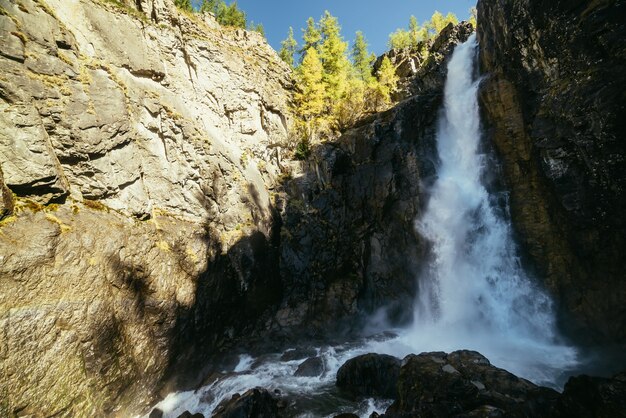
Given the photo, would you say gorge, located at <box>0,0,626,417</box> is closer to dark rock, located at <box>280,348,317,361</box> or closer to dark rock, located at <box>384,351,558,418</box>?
dark rock, located at <box>384,351,558,418</box>

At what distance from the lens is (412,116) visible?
23.2 metres

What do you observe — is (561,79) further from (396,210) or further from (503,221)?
(396,210)

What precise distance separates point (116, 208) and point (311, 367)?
11.7 metres

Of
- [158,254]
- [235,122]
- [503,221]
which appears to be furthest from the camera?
[235,122]

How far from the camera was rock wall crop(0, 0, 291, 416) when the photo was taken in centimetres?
1056

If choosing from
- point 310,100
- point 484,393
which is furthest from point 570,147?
point 310,100

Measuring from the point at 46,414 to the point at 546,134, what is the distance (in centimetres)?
2162

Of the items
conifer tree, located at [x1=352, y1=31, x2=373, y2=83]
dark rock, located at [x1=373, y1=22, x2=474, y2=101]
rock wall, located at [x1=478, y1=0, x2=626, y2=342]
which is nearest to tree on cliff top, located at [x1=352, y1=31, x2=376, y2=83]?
conifer tree, located at [x1=352, y1=31, x2=373, y2=83]

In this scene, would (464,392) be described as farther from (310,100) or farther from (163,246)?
(310,100)

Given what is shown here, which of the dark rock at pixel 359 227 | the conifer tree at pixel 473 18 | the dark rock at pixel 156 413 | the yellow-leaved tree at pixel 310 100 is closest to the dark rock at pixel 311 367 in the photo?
the dark rock at pixel 359 227

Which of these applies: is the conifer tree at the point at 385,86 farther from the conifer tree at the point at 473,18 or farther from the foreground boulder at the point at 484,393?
the foreground boulder at the point at 484,393

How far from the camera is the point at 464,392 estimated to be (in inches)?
323

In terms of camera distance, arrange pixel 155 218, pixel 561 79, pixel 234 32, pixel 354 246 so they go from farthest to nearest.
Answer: pixel 234 32
pixel 354 246
pixel 155 218
pixel 561 79

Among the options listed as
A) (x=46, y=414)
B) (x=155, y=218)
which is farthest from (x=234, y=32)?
(x=46, y=414)
